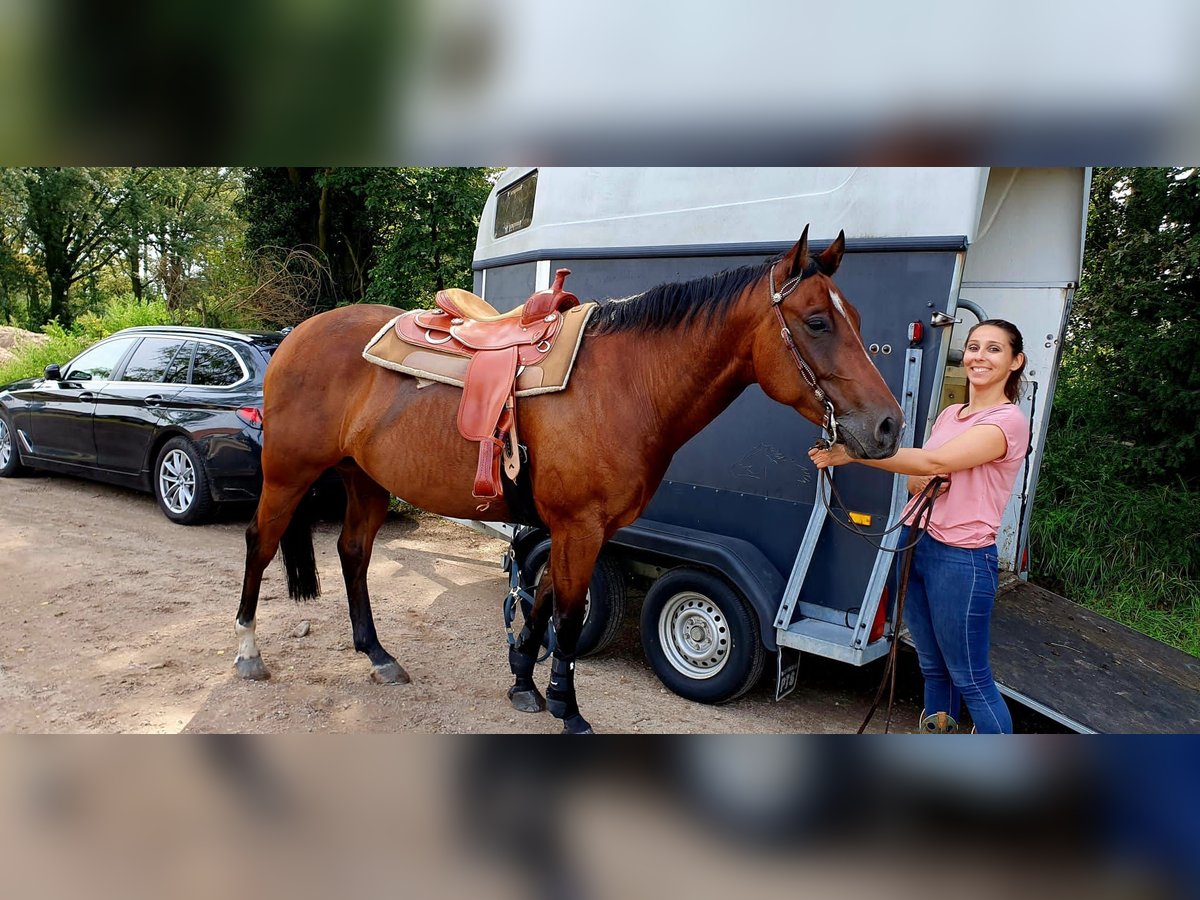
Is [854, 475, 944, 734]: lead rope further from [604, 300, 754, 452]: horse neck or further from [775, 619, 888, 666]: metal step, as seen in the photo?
[604, 300, 754, 452]: horse neck

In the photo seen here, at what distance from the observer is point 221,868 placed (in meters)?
0.56

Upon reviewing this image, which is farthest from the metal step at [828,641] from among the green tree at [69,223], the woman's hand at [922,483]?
the green tree at [69,223]

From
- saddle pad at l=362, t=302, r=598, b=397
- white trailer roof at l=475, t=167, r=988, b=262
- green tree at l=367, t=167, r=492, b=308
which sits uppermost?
green tree at l=367, t=167, r=492, b=308

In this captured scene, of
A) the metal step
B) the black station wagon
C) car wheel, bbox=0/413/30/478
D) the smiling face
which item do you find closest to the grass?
the metal step

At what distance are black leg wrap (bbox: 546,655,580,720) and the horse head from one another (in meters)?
1.48

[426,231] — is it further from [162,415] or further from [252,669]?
[252,669]

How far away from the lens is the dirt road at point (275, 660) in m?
3.34

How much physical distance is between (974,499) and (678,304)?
1.27 metres

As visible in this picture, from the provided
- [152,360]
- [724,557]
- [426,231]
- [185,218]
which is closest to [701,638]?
[724,557]

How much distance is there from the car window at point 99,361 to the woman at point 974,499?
24.1 ft

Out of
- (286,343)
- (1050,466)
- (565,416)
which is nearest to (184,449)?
(286,343)

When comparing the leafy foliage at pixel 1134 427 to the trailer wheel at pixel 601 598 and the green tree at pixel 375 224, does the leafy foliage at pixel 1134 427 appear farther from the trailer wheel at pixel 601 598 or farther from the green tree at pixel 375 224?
the green tree at pixel 375 224

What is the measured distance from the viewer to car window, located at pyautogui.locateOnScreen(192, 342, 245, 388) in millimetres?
6344
